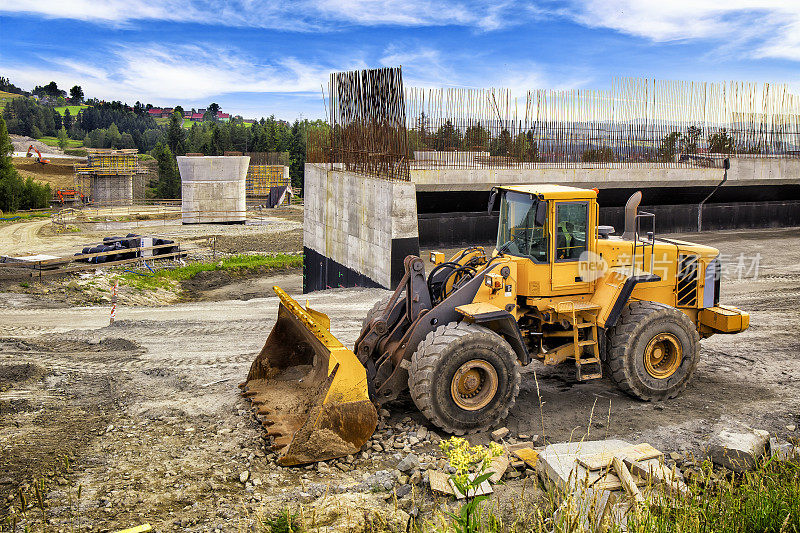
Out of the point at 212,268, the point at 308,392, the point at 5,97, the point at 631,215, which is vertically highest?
the point at 5,97

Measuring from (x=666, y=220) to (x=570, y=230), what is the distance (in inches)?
642

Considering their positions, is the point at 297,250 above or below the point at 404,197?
below

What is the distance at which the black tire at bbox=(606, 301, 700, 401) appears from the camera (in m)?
8.81

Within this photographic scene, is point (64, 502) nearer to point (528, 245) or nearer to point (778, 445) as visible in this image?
point (528, 245)

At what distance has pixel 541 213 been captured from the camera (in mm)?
8555

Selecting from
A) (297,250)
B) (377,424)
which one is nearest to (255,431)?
(377,424)

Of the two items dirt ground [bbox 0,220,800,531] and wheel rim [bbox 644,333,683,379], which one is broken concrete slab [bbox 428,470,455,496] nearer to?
dirt ground [bbox 0,220,800,531]

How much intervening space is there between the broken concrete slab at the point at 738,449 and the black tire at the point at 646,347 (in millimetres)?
1479

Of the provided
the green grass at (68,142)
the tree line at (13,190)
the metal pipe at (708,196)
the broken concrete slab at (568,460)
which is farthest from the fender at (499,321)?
the green grass at (68,142)

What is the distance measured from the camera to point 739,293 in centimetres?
1625

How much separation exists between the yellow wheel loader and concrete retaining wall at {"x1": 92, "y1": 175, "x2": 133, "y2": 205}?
4864cm

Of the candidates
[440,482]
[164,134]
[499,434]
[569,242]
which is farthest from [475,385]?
[164,134]

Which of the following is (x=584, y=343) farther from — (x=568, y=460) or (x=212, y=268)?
(x=212, y=268)

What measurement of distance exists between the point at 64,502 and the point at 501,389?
4.62 meters
